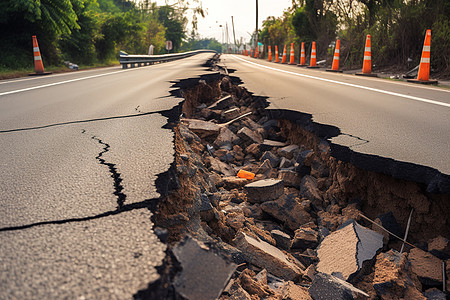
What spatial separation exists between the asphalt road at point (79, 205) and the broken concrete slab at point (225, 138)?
5.26 ft

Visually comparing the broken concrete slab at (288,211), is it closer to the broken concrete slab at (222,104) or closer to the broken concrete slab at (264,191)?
the broken concrete slab at (264,191)

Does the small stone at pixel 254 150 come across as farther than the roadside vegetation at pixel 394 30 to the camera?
No

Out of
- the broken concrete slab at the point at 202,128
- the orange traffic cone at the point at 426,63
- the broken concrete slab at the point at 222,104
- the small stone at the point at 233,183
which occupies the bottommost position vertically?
the small stone at the point at 233,183

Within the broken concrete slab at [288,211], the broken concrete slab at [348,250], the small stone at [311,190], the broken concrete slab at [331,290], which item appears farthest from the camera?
the small stone at [311,190]

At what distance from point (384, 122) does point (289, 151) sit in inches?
47.0

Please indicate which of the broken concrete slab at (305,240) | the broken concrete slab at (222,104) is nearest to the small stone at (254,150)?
the broken concrete slab at (222,104)

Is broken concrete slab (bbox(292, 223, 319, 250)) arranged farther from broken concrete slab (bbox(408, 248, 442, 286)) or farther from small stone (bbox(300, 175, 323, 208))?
broken concrete slab (bbox(408, 248, 442, 286))

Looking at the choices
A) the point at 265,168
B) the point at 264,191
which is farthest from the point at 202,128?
the point at 264,191

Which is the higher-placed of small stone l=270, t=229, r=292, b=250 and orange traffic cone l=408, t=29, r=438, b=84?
orange traffic cone l=408, t=29, r=438, b=84

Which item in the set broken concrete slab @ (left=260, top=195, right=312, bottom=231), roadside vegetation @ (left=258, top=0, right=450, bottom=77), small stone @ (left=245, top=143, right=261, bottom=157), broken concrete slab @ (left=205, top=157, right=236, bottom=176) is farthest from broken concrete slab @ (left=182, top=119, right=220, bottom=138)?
roadside vegetation @ (left=258, top=0, right=450, bottom=77)

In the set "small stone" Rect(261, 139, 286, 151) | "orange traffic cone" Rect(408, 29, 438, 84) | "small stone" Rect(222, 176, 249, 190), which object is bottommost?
"small stone" Rect(222, 176, 249, 190)

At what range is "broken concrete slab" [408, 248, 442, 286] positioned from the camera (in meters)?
2.03

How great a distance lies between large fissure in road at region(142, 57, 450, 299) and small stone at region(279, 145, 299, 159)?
2 cm

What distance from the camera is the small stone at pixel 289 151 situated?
4391mm
